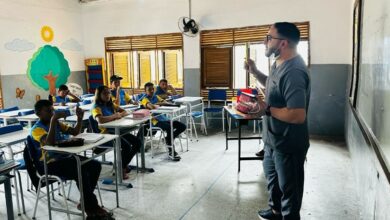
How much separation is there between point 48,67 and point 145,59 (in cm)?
231

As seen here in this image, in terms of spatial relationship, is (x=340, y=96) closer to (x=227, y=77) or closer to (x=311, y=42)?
(x=311, y=42)

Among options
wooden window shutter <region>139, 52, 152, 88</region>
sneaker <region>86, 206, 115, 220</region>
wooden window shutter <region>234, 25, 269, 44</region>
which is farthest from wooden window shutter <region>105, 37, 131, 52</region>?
sneaker <region>86, 206, 115, 220</region>

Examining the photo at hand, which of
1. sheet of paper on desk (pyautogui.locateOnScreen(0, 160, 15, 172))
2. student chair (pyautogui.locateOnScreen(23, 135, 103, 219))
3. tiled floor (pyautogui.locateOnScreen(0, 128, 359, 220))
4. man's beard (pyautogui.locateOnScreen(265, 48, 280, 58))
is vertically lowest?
tiled floor (pyautogui.locateOnScreen(0, 128, 359, 220))

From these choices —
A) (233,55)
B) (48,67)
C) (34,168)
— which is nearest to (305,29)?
(233,55)

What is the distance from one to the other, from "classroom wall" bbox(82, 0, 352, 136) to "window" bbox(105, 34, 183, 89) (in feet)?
0.65

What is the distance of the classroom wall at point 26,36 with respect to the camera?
6.46 metres

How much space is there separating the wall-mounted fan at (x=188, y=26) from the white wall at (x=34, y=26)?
2.94 metres

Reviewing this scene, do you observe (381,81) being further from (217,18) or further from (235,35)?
(217,18)

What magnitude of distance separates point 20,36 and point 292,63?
6482 millimetres

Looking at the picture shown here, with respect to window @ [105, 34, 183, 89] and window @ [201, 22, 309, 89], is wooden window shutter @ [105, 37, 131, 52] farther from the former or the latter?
window @ [201, 22, 309, 89]

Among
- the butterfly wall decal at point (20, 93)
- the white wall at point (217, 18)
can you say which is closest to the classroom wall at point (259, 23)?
the white wall at point (217, 18)

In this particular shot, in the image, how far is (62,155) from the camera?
9.53 ft

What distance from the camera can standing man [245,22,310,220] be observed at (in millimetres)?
2072

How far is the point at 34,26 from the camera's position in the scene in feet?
22.9
